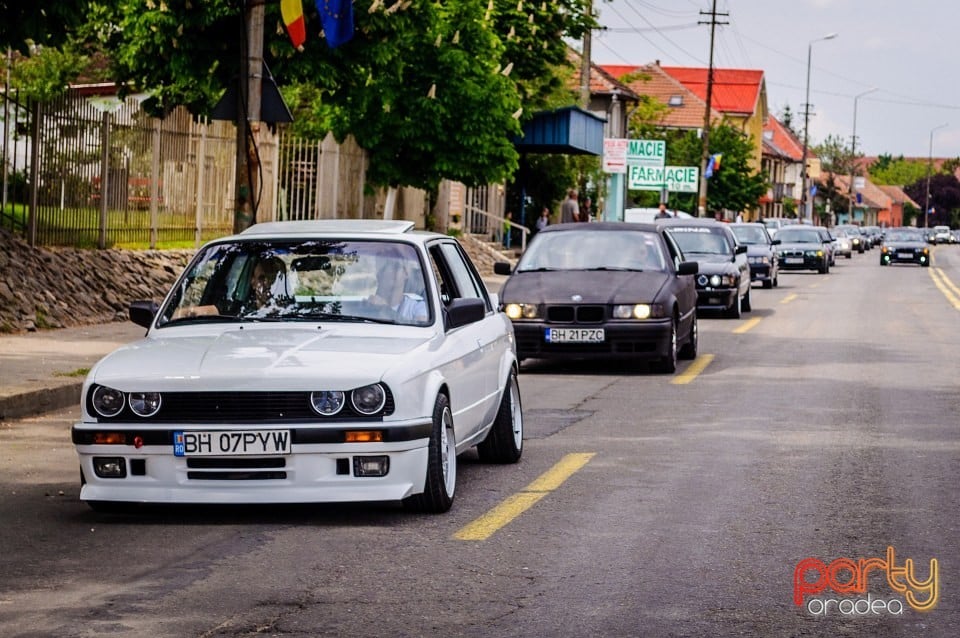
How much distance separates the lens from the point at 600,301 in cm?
1697

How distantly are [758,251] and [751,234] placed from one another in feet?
2.58

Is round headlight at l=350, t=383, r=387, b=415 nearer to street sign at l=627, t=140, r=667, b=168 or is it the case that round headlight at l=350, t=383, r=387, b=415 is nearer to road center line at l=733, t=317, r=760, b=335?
road center line at l=733, t=317, r=760, b=335

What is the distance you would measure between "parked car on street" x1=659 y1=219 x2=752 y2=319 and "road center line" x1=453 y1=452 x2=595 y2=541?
15648mm

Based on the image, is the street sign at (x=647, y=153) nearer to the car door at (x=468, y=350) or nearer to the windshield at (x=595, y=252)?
the windshield at (x=595, y=252)

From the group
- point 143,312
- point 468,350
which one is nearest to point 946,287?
point 468,350

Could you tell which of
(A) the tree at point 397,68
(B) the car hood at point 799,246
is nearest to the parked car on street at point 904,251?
(B) the car hood at point 799,246

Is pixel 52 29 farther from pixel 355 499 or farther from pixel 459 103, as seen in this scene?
pixel 459 103

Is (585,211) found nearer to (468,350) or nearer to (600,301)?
(600,301)

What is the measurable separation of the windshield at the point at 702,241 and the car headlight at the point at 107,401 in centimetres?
2031

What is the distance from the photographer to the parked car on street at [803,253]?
52.9 metres

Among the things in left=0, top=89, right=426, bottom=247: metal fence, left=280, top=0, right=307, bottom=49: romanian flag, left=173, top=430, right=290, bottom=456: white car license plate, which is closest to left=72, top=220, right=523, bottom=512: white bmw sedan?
left=173, top=430, right=290, bottom=456: white car license plate

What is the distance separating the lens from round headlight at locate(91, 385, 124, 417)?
26.5 ft

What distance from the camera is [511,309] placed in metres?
Result: 17.1

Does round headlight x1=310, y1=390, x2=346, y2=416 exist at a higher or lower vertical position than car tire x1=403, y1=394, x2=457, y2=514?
higher
